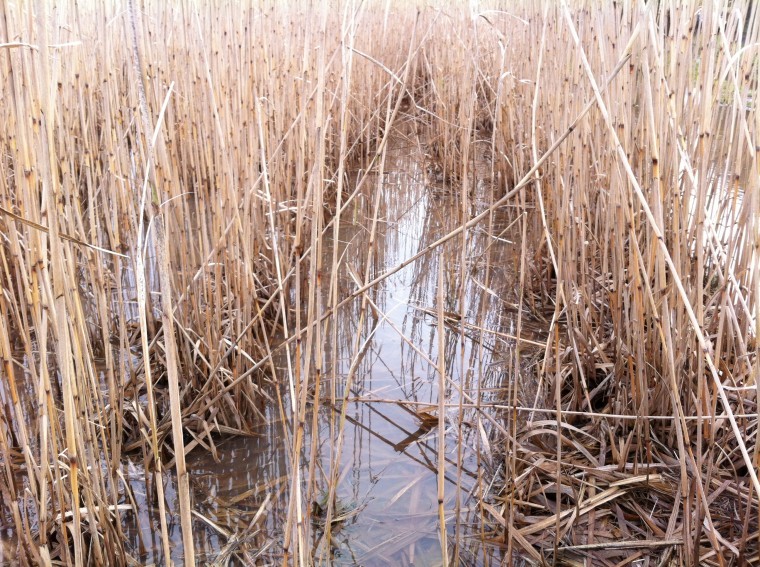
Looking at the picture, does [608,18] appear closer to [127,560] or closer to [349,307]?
[349,307]

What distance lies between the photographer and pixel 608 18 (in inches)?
60.4

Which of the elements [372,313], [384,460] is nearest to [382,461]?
[384,460]

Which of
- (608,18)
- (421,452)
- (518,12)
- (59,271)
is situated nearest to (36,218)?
(59,271)

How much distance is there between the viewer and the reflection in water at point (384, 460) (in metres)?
1.14

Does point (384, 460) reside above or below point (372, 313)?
below

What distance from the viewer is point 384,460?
4.64ft

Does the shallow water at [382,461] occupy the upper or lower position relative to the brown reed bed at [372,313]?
lower

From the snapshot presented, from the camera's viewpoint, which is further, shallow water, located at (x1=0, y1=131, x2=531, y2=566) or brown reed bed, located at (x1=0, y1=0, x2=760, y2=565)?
shallow water, located at (x1=0, y1=131, x2=531, y2=566)

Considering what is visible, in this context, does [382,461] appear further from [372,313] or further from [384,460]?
[372,313]

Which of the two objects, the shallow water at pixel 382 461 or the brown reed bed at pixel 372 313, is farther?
the shallow water at pixel 382 461

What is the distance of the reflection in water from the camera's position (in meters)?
1.14

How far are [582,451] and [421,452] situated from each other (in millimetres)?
367

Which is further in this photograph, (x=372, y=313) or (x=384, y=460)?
(x=372, y=313)

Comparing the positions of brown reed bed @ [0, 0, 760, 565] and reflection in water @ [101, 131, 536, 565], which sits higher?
brown reed bed @ [0, 0, 760, 565]
